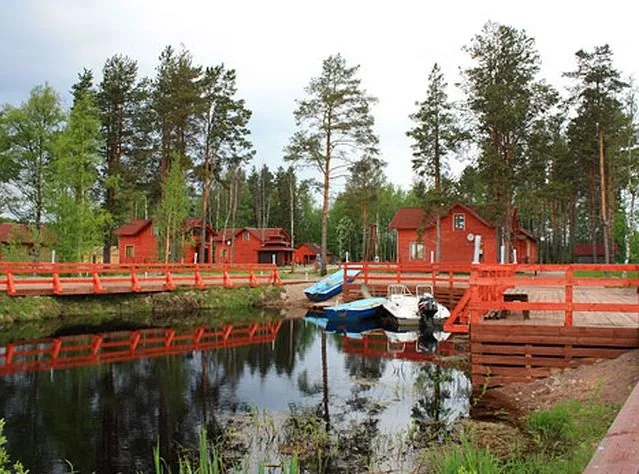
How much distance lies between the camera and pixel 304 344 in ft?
51.6

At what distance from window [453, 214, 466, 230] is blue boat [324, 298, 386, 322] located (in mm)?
18151

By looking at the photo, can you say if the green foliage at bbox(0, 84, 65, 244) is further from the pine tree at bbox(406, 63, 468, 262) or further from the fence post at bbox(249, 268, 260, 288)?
the pine tree at bbox(406, 63, 468, 262)

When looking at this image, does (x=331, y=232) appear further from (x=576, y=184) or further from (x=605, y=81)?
(x=605, y=81)

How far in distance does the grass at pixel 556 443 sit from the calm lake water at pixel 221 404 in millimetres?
1266

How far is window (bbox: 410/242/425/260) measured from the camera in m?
38.2

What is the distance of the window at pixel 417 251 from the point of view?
125 ft

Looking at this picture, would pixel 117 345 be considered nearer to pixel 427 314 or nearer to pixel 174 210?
pixel 427 314

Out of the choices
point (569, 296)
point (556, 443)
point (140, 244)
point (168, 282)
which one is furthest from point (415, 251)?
point (556, 443)

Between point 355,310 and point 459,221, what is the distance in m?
19.0

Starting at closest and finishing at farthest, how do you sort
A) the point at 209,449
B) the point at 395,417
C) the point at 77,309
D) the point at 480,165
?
the point at 209,449 → the point at 395,417 → the point at 77,309 → the point at 480,165

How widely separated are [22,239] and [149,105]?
1104cm

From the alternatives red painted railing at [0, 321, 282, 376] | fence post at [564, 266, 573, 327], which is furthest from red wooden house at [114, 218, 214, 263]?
fence post at [564, 266, 573, 327]

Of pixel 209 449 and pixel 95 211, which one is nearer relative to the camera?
pixel 209 449

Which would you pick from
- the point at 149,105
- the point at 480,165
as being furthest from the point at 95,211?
the point at 480,165
